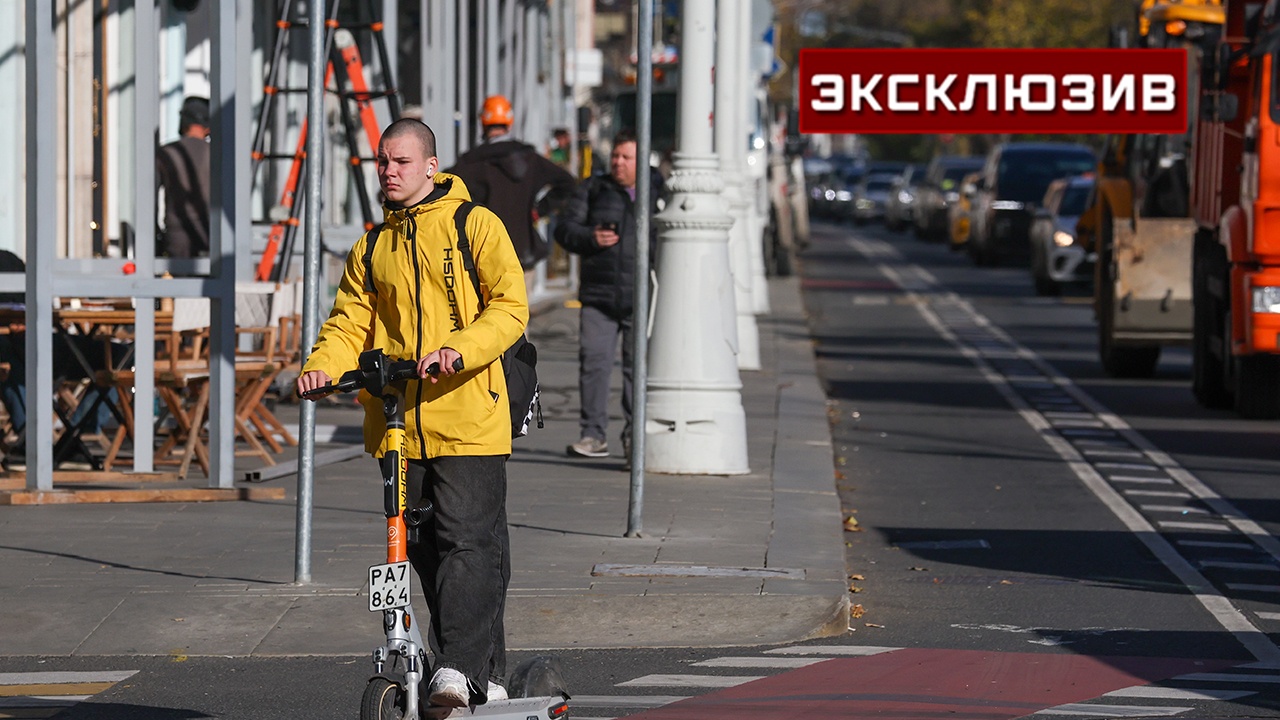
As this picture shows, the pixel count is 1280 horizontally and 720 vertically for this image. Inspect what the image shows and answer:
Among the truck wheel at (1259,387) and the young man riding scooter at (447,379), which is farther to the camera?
the truck wheel at (1259,387)

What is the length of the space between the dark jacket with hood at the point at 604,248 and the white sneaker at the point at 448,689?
674cm

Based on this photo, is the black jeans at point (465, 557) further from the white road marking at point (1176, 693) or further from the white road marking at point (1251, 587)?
the white road marking at point (1251, 587)

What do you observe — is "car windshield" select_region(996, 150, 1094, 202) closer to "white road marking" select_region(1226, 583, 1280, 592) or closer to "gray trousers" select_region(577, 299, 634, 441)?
"gray trousers" select_region(577, 299, 634, 441)

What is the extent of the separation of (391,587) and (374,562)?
11.1 ft

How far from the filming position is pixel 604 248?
12547 mm

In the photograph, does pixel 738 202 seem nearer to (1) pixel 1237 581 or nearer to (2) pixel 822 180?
(1) pixel 1237 581

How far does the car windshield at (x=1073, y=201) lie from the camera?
30453 millimetres

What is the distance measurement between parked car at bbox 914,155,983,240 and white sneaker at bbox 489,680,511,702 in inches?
1619

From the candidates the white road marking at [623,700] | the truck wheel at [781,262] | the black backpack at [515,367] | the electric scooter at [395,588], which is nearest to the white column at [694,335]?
the white road marking at [623,700]

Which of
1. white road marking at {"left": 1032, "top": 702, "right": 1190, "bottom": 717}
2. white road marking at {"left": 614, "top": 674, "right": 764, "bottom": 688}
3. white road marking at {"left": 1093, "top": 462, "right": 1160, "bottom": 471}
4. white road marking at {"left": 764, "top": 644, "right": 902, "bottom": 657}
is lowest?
white road marking at {"left": 614, "top": 674, "right": 764, "bottom": 688}

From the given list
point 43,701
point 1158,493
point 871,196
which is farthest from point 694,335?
point 871,196

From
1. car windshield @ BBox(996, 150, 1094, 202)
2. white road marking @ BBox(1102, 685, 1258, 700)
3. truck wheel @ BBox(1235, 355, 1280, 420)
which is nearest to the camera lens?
white road marking @ BBox(1102, 685, 1258, 700)

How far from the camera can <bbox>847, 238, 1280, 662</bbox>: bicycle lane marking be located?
28.1 ft

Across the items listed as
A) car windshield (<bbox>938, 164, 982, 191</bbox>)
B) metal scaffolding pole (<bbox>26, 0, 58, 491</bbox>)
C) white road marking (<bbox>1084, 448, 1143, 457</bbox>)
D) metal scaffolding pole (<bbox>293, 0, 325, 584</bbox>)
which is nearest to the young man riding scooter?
metal scaffolding pole (<bbox>293, 0, 325, 584</bbox>)
